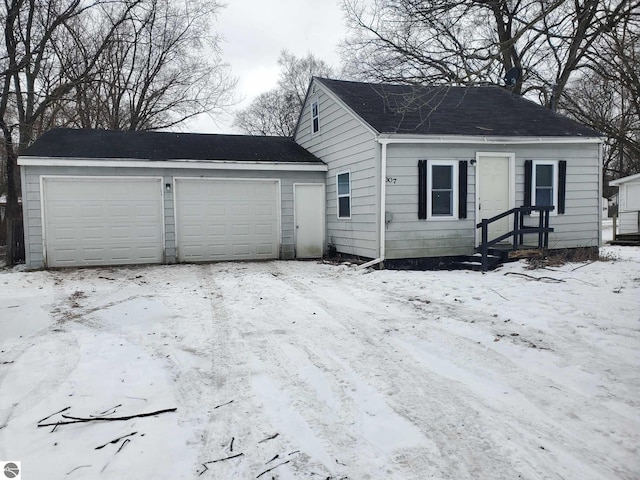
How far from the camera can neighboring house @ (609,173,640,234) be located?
17.9 metres

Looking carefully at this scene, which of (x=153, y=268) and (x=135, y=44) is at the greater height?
(x=135, y=44)

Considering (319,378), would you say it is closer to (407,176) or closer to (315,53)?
(407,176)

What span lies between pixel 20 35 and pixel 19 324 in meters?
15.7

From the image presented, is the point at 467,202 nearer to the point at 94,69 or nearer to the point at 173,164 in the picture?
the point at 173,164

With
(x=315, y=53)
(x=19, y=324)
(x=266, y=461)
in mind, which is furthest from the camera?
(x=315, y=53)

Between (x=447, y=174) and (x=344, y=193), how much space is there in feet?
8.65

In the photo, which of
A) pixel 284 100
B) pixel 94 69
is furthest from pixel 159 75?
pixel 284 100

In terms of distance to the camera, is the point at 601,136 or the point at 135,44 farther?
the point at 135,44

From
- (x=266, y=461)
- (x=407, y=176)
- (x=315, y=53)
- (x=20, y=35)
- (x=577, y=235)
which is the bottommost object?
(x=266, y=461)

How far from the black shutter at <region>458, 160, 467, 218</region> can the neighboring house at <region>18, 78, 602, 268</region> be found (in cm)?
3

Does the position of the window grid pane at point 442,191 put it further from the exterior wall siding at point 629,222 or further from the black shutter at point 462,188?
the exterior wall siding at point 629,222

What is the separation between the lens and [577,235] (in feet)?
35.2

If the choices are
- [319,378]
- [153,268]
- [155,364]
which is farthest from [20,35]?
[319,378]

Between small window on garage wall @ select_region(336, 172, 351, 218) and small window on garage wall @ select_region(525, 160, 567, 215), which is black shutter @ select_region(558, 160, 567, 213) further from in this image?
small window on garage wall @ select_region(336, 172, 351, 218)
